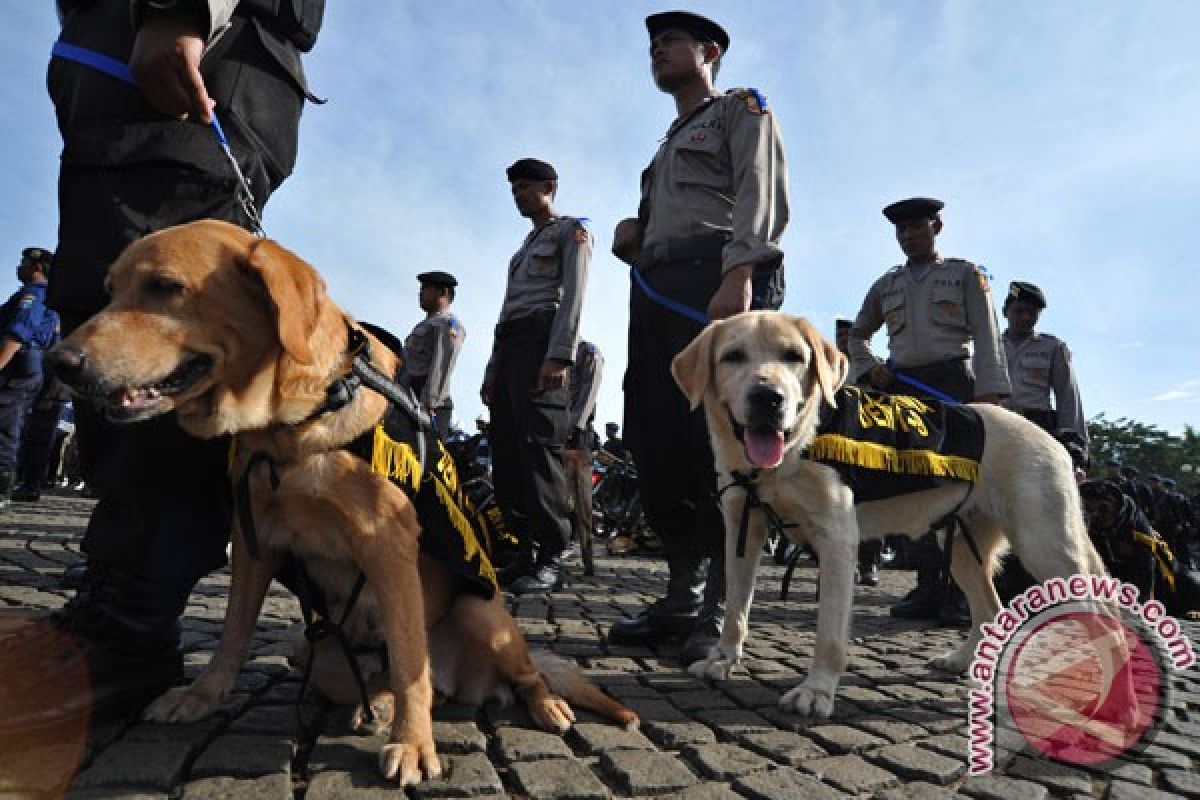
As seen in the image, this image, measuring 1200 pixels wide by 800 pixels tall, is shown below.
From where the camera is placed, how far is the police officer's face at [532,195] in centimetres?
625

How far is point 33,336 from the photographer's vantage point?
721 centimetres

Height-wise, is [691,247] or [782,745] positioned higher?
[691,247]

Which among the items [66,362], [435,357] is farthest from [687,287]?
[435,357]

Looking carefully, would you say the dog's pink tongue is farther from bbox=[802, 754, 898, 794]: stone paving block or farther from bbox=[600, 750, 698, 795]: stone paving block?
bbox=[600, 750, 698, 795]: stone paving block

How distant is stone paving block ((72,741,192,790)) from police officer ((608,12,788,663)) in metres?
2.29

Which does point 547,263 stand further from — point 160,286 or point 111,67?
point 160,286

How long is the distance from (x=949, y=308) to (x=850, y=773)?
14.9ft

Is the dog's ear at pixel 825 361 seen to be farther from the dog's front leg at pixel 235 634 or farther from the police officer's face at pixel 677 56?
the dog's front leg at pixel 235 634

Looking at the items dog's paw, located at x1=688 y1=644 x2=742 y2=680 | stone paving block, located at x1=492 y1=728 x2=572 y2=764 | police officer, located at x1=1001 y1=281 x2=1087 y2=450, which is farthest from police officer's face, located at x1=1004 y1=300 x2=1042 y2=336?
stone paving block, located at x1=492 y1=728 x2=572 y2=764

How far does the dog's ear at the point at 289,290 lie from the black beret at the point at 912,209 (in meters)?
5.50

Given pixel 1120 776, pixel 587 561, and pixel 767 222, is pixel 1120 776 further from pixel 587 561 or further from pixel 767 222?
pixel 587 561

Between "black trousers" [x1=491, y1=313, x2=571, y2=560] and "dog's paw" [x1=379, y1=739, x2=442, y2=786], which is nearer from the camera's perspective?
"dog's paw" [x1=379, y1=739, x2=442, y2=786]

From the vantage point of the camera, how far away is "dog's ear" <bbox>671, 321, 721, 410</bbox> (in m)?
3.09

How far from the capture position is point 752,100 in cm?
360
